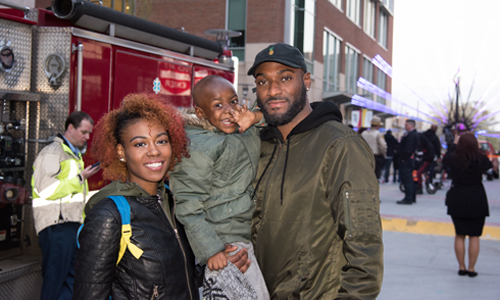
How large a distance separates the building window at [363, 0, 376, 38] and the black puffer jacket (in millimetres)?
33640

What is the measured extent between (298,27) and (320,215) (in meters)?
21.6

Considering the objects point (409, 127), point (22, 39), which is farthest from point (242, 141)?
point (409, 127)

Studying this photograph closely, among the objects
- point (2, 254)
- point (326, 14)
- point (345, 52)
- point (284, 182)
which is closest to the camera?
point (284, 182)

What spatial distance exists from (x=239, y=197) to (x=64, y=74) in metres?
3.02

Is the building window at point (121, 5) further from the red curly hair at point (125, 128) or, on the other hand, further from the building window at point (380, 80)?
the building window at point (380, 80)

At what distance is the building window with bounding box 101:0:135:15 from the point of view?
37.9 feet

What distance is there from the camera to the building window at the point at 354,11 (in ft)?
98.2

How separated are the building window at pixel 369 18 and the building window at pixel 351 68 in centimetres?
310

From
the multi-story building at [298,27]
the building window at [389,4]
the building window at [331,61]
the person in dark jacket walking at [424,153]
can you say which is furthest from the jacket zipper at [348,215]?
the building window at [389,4]

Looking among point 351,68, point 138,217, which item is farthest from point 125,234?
point 351,68

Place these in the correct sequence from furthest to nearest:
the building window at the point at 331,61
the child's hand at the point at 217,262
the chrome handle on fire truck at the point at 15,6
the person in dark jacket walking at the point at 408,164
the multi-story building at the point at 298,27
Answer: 1. the building window at the point at 331,61
2. the multi-story building at the point at 298,27
3. the person in dark jacket walking at the point at 408,164
4. the chrome handle on fire truck at the point at 15,6
5. the child's hand at the point at 217,262

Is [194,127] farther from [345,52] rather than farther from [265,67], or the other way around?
[345,52]

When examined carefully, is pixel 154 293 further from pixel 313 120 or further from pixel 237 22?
pixel 237 22

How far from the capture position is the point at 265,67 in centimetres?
249
